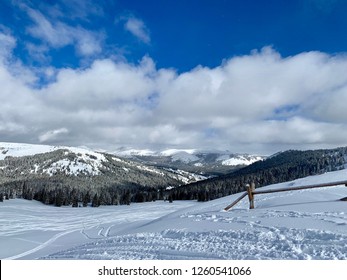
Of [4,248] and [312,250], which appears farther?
[4,248]

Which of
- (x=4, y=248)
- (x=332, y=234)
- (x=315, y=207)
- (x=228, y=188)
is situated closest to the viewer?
(x=332, y=234)

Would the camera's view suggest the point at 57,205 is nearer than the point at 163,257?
No

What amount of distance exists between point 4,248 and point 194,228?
1062 inches

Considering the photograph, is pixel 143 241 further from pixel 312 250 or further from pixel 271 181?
pixel 271 181

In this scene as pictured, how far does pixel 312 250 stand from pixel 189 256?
13.1ft

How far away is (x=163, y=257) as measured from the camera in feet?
35.6

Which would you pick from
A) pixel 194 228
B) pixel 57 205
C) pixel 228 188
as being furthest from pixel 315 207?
pixel 228 188

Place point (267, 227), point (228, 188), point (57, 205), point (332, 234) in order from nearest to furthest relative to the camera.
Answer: point (332, 234), point (267, 227), point (57, 205), point (228, 188)
